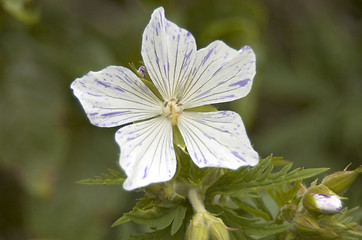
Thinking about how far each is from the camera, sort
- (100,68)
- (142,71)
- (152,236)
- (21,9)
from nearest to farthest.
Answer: (152,236), (142,71), (21,9), (100,68)

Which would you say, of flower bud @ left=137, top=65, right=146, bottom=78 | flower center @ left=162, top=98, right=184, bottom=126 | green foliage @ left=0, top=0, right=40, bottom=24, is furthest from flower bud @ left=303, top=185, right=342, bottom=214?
green foliage @ left=0, top=0, right=40, bottom=24

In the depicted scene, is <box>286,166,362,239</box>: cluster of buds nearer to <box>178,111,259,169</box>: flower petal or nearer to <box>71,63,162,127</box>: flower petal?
<box>178,111,259,169</box>: flower petal

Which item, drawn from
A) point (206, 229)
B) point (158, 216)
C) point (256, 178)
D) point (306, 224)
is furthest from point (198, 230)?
point (306, 224)

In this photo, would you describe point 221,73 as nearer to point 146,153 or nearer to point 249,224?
point 146,153

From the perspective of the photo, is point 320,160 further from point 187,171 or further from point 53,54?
point 187,171

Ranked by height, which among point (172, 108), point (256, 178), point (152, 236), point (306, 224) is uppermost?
point (172, 108)

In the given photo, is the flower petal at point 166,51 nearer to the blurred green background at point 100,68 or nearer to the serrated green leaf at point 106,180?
the serrated green leaf at point 106,180

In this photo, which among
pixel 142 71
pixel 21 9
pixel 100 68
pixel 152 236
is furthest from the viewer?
pixel 100 68
